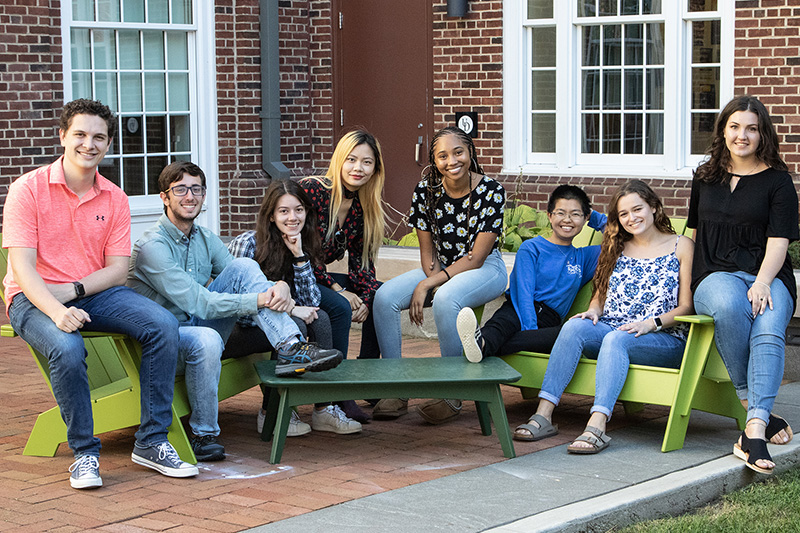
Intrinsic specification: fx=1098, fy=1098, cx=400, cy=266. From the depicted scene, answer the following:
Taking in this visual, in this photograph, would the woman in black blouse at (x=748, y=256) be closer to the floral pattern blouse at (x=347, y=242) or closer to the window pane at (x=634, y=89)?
the floral pattern blouse at (x=347, y=242)

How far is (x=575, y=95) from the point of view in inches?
392

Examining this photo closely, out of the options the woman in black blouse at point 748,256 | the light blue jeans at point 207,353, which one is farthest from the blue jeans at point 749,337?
the light blue jeans at point 207,353

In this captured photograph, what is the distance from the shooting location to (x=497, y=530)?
3.63 meters

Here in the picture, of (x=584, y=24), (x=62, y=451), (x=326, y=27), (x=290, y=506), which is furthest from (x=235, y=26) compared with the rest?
(x=290, y=506)

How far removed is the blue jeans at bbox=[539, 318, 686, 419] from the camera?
4.77 m

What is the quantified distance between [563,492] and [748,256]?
1518mm

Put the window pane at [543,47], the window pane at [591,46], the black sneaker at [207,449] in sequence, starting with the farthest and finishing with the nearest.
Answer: the window pane at [543,47]
the window pane at [591,46]
the black sneaker at [207,449]

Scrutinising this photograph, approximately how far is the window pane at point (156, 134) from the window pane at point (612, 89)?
4.20m

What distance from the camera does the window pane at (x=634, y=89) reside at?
966 centimetres

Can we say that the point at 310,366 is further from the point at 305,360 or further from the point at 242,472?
the point at 242,472

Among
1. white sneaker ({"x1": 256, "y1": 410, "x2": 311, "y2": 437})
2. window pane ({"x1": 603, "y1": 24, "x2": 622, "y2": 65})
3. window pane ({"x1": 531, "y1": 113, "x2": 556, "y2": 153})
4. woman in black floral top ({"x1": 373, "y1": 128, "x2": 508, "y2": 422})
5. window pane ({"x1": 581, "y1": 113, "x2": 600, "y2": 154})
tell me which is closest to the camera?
white sneaker ({"x1": 256, "y1": 410, "x2": 311, "y2": 437})

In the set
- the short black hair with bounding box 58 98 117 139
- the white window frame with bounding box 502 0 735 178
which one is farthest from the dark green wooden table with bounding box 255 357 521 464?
the white window frame with bounding box 502 0 735 178

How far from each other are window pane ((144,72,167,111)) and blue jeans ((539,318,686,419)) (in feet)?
21.7

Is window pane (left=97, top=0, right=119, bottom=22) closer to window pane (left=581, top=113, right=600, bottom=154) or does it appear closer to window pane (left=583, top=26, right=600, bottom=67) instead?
window pane (left=583, top=26, right=600, bottom=67)
